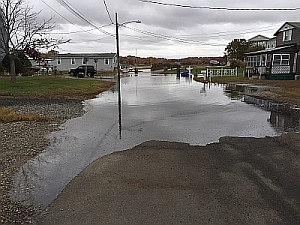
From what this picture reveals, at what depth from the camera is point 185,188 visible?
4957 millimetres

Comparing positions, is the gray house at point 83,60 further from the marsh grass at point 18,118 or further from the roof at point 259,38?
the marsh grass at point 18,118

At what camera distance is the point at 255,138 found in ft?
27.6

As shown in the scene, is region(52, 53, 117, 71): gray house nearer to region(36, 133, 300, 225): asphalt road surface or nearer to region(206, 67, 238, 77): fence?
region(206, 67, 238, 77): fence

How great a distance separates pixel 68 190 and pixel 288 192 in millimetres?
3268

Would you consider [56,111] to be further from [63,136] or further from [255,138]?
[255,138]

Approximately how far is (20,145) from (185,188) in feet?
14.5

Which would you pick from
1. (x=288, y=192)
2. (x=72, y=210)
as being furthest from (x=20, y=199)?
(x=288, y=192)

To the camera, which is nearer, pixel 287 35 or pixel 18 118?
pixel 18 118

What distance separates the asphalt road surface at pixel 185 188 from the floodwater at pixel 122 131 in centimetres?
45

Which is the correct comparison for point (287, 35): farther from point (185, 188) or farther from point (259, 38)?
point (259, 38)

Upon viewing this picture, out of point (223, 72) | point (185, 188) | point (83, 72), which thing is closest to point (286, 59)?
point (223, 72)

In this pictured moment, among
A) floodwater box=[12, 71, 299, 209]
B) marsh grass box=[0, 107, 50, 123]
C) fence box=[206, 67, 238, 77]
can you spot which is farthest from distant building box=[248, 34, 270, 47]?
marsh grass box=[0, 107, 50, 123]

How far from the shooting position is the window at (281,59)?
3556cm

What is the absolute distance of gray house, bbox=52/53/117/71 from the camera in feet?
223
